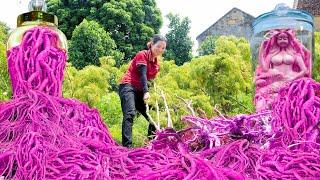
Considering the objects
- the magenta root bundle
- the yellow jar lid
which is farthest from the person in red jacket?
the magenta root bundle

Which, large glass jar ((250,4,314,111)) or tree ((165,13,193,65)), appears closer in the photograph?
large glass jar ((250,4,314,111))

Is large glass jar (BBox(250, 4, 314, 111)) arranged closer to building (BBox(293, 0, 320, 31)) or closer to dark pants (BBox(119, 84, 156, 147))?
dark pants (BBox(119, 84, 156, 147))

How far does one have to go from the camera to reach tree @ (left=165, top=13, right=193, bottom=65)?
24.9 meters

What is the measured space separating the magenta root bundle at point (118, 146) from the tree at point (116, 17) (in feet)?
62.6

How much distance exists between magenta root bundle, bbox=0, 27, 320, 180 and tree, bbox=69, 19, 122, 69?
16.5 metres

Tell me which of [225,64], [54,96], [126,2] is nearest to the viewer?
[54,96]

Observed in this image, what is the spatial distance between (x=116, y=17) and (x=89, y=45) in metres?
3.03

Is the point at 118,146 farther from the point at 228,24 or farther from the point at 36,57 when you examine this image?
the point at 228,24

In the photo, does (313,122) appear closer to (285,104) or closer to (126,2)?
(285,104)

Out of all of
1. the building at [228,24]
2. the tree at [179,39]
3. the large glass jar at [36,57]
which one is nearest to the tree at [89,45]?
the tree at [179,39]

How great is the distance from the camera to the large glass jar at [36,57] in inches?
82.4

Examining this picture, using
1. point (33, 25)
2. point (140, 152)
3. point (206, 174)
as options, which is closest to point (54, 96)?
point (33, 25)

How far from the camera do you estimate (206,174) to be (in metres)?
1.38

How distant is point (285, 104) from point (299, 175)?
1.06 ft
